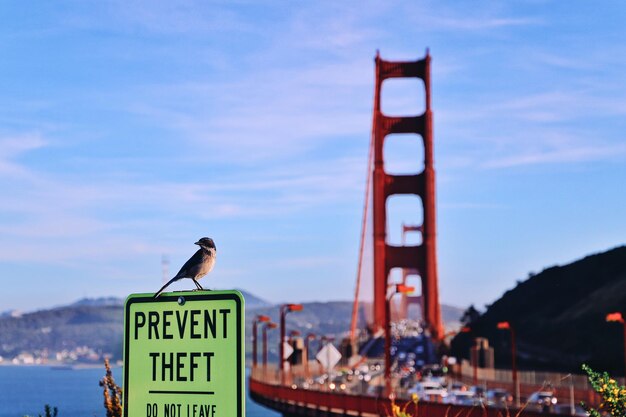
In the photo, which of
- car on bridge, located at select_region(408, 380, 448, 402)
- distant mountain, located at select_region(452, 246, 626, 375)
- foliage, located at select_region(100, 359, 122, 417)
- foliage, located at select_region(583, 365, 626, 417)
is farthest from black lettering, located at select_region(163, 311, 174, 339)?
distant mountain, located at select_region(452, 246, 626, 375)

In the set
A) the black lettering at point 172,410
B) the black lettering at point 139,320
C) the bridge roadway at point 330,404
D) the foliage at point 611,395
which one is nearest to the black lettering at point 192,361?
the black lettering at point 172,410

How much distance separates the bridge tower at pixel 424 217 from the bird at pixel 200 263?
97.5 metres

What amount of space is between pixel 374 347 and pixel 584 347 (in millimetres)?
22783

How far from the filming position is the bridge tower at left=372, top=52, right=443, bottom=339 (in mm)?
102688

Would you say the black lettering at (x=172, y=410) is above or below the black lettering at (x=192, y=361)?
below

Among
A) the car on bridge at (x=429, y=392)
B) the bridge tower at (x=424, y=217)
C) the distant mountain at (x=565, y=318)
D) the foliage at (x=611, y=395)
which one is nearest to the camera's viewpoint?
the foliage at (x=611, y=395)

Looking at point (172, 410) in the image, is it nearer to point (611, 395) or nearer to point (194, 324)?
point (194, 324)

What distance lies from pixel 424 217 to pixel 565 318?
599 inches

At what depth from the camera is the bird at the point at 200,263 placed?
A: 160 inches

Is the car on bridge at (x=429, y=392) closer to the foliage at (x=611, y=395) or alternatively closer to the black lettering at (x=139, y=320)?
the foliage at (x=611, y=395)

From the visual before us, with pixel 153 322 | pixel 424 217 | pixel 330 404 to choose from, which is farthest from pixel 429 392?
pixel 153 322

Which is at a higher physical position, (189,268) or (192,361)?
(189,268)

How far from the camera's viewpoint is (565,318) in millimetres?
105875

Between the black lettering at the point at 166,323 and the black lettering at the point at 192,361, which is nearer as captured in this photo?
the black lettering at the point at 192,361
